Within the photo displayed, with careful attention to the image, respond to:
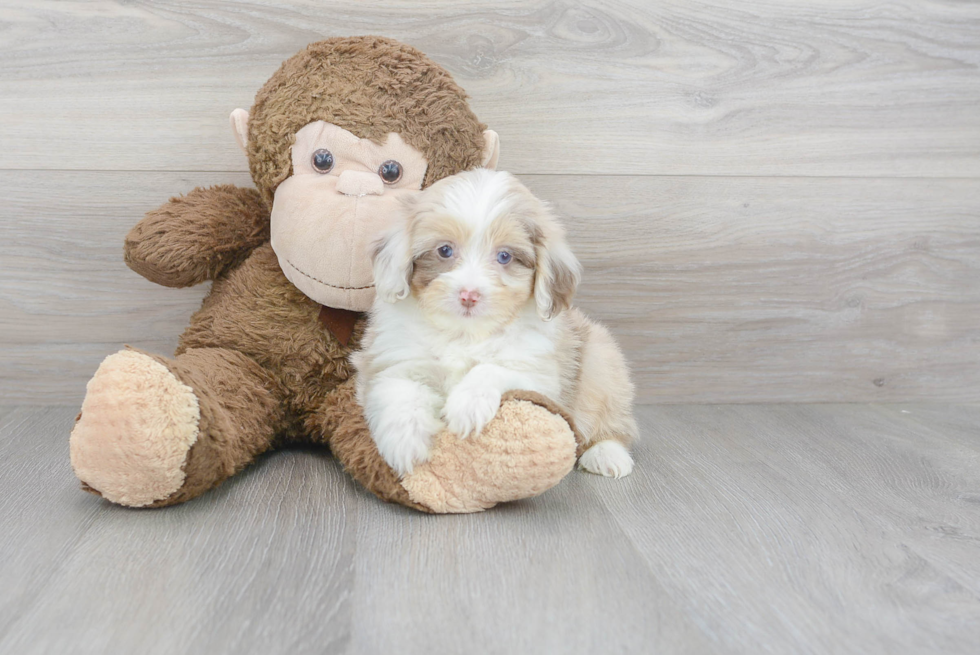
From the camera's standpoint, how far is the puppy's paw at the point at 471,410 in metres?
1.34

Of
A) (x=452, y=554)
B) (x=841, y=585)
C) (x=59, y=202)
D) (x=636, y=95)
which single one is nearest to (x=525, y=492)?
(x=452, y=554)

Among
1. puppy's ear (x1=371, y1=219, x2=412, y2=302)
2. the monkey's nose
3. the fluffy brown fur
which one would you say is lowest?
puppy's ear (x1=371, y1=219, x2=412, y2=302)

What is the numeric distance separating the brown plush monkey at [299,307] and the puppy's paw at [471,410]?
0.06ft

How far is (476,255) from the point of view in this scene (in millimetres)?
1378

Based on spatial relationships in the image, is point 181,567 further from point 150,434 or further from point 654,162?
→ point 654,162

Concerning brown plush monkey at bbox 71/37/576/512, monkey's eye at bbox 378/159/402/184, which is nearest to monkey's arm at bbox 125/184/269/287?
brown plush monkey at bbox 71/37/576/512

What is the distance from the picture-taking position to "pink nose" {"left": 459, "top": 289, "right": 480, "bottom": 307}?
4.34 ft

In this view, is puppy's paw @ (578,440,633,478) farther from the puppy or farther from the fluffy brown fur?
the fluffy brown fur

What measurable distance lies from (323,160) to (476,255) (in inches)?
16.8

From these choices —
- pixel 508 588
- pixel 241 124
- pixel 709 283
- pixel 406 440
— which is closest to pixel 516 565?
pixel 508 588

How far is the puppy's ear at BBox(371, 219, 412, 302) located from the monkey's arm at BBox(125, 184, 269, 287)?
457 mm

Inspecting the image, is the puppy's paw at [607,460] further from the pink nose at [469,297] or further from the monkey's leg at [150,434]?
the monkey's leg at [150,434]

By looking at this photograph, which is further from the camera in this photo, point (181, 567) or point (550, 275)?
point (550, 275)

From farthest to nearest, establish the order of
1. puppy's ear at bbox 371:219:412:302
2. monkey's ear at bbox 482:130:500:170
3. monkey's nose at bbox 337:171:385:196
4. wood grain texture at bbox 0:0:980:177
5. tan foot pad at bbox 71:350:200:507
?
wood grain texture at bbox 0:0:980:177
monkey's ear at bbox 482:130:500:170
monkey's nose at bbox 337:171:385:196
puppy's ear at bbox 371:219:412:302
tan foot pad at bbox 71:350:200:507
